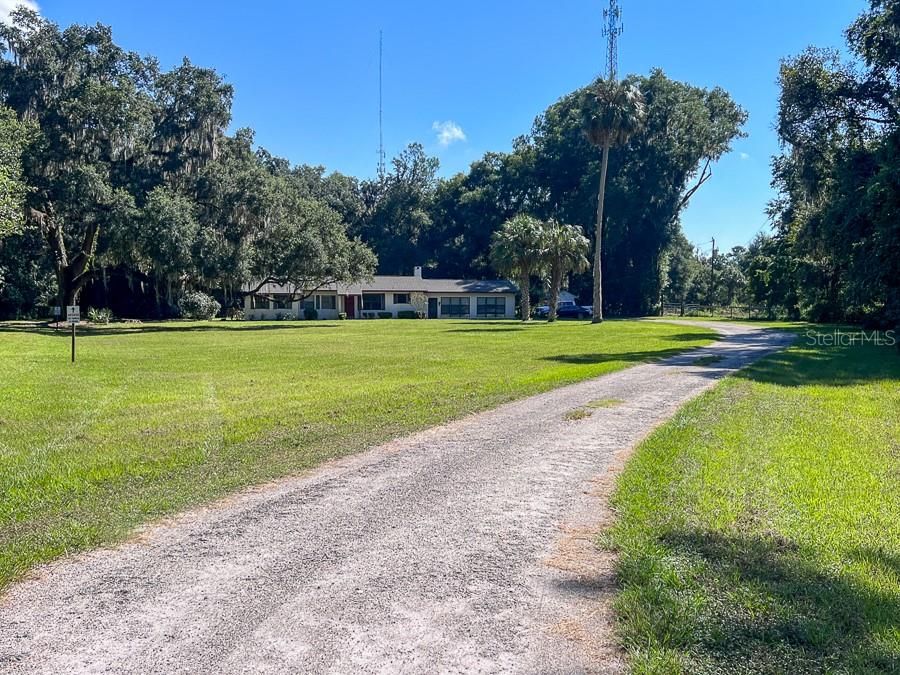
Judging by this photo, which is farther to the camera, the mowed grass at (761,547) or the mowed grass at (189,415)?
the mowed grass at (189,415)

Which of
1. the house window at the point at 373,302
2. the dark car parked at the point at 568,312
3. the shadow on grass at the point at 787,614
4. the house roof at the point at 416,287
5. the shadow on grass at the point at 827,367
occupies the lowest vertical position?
the shadow on grass at the point at 787,614

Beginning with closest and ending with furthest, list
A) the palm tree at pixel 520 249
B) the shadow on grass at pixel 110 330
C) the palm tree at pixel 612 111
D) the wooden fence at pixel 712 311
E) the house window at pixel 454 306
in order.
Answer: the shadow on grass at pixel 110 330, the palm tree at pixel 612 111, the palm tree at pixel 520 249, the wooden fence at pixel 712 311, the house window at pixel 454 306

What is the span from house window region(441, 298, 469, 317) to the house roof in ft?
3.75

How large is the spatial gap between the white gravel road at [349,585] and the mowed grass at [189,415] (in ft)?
2.13

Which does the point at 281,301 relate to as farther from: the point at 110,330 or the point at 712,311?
the point at 712,311

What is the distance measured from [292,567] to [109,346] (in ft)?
68.7

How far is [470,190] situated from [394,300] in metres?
19.0

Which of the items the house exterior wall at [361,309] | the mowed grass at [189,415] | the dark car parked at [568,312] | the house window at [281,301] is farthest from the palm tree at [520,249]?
the mowed grass at [189,415]

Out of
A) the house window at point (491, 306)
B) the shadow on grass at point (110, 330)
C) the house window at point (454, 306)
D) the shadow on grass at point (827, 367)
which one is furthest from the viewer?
the house window at point (491, 306)

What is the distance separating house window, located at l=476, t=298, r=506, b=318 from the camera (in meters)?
59.8

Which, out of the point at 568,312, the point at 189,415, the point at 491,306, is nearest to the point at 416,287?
the point at 491,306

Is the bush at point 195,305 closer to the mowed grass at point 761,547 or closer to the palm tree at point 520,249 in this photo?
the palm tree at point 520,249

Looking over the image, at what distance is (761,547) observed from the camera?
411 cm

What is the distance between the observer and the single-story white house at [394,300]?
176 feet
